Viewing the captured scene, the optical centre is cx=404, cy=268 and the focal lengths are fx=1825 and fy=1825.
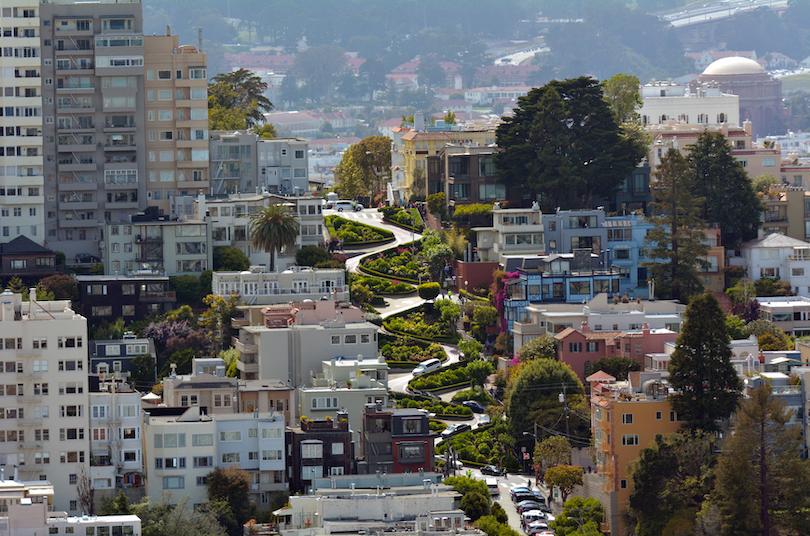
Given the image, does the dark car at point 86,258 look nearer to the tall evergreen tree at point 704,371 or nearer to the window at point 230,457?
the window at point 230,457

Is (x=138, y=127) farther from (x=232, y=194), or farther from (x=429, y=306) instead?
(x=429, y=306)

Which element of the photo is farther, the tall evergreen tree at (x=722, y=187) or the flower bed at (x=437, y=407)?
the tall evergreen tree at (x=722, y=187)

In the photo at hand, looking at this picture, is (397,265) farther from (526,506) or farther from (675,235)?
(526,506)

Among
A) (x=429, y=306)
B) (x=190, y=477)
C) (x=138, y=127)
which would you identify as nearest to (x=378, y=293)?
(x=429, y=306)

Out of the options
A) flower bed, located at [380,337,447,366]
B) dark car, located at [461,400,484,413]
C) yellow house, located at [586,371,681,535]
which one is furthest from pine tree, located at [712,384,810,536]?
flower bed, located at [380,337,447,366]

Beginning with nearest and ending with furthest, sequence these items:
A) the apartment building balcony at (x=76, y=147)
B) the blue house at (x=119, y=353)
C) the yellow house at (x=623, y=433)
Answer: the yellow house at (x=623, y=433)
the blue house at (x=119, y=353)
the apartment building balcony at (x=76, y=147)

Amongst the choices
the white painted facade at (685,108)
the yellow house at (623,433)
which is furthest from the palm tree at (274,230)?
the white painted facade at (685,108)
